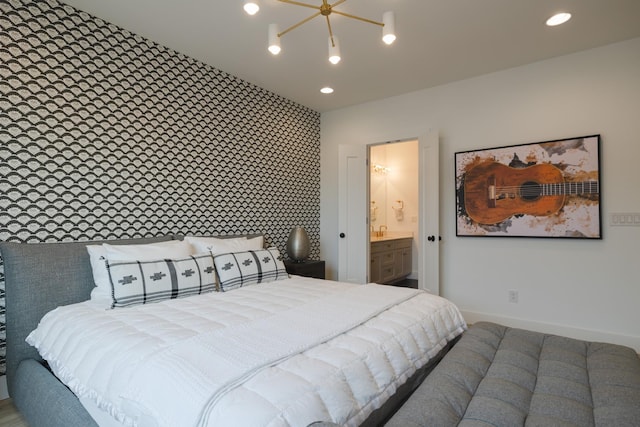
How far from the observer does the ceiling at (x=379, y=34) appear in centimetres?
238

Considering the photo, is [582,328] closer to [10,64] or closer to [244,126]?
[244,126]

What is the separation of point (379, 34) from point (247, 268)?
2.23 metres

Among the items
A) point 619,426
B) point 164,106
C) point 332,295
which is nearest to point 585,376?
point 619,426

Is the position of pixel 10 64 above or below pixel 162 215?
above

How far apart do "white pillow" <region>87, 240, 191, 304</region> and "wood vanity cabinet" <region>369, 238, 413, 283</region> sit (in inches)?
117

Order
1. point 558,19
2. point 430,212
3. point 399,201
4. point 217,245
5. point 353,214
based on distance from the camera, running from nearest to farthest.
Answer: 1. point 558,19
2. point 217,245
3. point 430,212
4. point 353,214
5. point 399,201

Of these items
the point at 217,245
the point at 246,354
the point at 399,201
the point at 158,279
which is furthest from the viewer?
the point at 399,201

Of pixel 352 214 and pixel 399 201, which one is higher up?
pixel 399 201

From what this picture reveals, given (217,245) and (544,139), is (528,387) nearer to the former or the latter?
(217,245)

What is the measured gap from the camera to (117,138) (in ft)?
8.59

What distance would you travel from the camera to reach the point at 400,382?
1.40 meters

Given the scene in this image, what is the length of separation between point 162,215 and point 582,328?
13.0ft

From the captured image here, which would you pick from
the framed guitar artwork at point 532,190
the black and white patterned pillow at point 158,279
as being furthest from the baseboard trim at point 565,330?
the black and white patterned pillow at point 158,279

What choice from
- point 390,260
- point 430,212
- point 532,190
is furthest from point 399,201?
point 532,190
